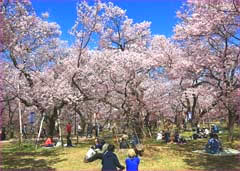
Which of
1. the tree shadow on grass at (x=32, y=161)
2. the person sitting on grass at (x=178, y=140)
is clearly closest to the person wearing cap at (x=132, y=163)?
the tree shadow on grass at (x=32, y=161)

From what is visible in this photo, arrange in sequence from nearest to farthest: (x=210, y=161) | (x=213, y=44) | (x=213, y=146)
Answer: (x=210, y=161) < (x=213, y=146) < (x=213, y=44)

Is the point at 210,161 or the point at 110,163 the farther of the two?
the point at 210,161

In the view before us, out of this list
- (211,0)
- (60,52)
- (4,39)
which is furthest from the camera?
(60,52)

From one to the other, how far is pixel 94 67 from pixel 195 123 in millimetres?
12251

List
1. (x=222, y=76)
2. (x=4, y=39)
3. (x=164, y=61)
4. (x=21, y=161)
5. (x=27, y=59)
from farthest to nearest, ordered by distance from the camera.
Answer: (x=164, y=61)
(x=27, y=59)
(x=222, y=76)
(x=21, y=161)
(x=4, y=39)

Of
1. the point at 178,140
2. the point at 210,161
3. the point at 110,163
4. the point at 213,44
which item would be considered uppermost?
the point at 213,44

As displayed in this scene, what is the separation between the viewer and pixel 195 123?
29500mm

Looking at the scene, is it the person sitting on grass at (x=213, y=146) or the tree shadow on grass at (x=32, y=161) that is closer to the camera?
the tree shadow on grass at (x=32, y=161)

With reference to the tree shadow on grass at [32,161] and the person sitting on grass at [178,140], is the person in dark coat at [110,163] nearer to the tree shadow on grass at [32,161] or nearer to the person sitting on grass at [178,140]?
the tree shadow on grass at [32,161]

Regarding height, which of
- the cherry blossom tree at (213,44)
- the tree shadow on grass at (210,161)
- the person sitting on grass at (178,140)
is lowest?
the tree shadow on grass at (210,161)

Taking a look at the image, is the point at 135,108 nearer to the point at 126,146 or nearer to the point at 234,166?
the point at 126,146

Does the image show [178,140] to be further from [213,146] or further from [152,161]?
[152,161]

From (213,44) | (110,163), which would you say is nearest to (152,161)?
(110,163)

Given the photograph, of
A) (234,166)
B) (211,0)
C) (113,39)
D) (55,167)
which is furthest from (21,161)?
(113,39)
